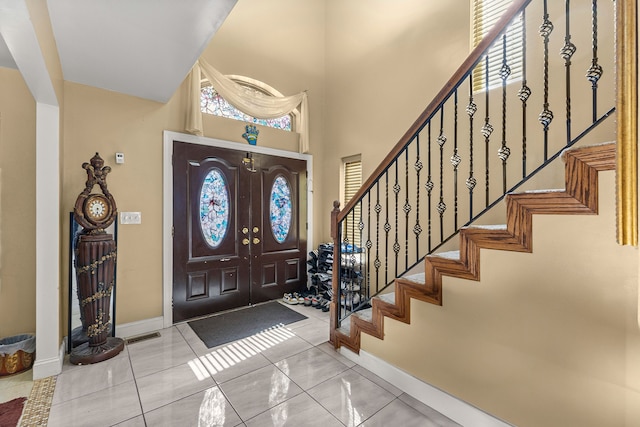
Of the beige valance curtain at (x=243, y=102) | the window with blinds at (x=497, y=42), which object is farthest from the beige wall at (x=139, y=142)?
the window with blinds at (x=497, y=42)

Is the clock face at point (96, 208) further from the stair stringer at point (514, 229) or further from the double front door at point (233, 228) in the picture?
the stair stringer at point (514, 229)

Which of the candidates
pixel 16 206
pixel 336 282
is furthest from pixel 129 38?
pixel 336 282

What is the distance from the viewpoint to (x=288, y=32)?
14.3 feet

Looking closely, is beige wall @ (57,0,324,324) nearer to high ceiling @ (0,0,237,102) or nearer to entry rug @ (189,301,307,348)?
high ceiling @ (0,0,237,102)

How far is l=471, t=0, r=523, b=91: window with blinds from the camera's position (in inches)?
101

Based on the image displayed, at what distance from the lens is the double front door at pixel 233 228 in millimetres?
3348

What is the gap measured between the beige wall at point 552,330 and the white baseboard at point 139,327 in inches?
115

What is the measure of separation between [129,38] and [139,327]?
2787mm

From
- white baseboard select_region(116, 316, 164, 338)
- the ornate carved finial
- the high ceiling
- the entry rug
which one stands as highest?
the high ceiling

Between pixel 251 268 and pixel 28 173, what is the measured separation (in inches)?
96.8

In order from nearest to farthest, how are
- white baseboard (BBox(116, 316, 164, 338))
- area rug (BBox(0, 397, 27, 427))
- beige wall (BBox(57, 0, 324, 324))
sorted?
area rug (BBox(0, 397, 27, 427)) < beige wall (BBox(57, 0, 324, 324)) < white baseboard (BBox(116, 316, 164, 338))

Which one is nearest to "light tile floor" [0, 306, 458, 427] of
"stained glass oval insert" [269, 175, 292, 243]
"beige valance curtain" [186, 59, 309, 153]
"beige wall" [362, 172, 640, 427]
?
"beige wall" [362, 172, 640, 427]

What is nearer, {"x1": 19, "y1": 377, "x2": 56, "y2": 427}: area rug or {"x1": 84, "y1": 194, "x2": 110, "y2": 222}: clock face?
{"x1": 19, "y1": 377, "x2": 56, "y2": 427}: area rug

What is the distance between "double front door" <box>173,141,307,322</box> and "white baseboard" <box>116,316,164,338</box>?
21cm
